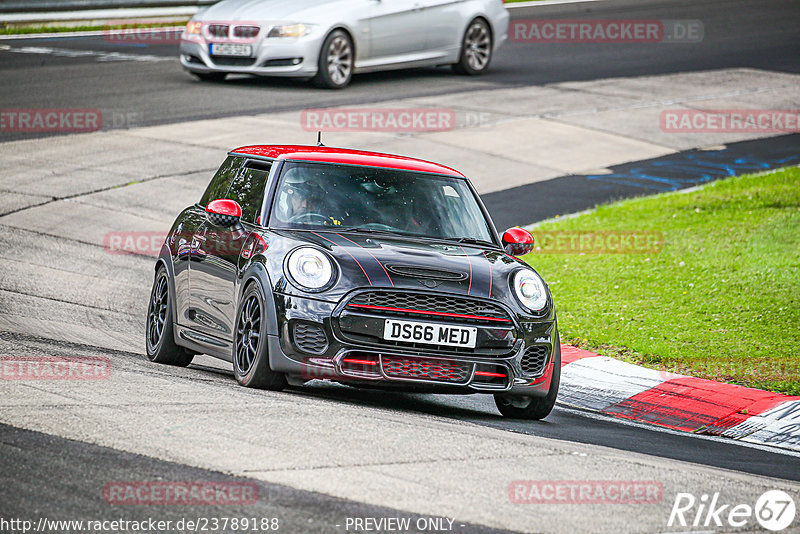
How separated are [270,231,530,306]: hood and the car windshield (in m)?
0.23

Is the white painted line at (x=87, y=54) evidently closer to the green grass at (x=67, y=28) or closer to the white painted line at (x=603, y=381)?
the green grass at (x=67, y=28)

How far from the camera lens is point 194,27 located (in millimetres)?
19281

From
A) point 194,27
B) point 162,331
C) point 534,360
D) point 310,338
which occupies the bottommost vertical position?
point 162,331

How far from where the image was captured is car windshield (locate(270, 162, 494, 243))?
7.84m

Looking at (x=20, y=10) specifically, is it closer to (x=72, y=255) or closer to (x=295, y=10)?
(x=295, y=10)

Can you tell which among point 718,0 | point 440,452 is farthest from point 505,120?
point 718,0

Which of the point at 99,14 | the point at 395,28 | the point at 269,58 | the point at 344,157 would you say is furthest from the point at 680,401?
the point at 99,14

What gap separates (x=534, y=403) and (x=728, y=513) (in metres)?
2.50

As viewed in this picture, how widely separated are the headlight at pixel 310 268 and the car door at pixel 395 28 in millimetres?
13456

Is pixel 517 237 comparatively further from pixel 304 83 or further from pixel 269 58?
pixel 304 83

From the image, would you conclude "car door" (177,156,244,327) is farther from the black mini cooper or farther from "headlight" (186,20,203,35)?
"headlight" (186,20,203,35)

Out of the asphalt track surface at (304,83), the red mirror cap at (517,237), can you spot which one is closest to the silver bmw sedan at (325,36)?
the asphalt track surface at (304,83)

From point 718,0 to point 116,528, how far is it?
3482cm

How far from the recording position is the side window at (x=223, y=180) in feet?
28.8
